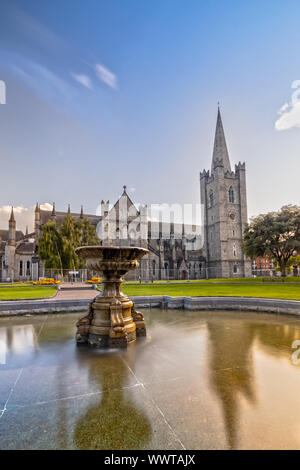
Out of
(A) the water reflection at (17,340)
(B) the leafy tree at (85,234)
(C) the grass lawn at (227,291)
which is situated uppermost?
(B) the leafy tree at (85,234)

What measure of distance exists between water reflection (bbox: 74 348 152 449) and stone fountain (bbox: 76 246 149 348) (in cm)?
183

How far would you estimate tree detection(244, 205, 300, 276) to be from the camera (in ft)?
110

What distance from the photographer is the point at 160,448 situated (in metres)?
2.10

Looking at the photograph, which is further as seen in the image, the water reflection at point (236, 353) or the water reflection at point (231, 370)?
the water reflection at point (236, 353)

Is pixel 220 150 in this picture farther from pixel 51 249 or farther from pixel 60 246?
pixel 51 249

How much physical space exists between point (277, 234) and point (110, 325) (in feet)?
111

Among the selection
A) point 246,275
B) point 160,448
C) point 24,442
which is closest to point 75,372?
point 24,442

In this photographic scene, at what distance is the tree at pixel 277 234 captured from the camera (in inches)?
1324

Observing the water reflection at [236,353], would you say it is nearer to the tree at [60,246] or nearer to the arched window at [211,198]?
the tree at [60,246]

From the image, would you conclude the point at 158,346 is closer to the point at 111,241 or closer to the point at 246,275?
the point at 111,241

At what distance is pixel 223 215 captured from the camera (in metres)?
55.6

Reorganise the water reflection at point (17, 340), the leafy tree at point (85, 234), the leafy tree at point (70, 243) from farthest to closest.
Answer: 1. the leafy tree at point (85, 234)
2. the leafy tree at point (70, 243)
3. the water reflection at point (17, 340)

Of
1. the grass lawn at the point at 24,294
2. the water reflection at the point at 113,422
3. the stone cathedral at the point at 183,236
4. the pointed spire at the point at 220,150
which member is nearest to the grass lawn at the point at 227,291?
the grass lawn at the point at 24,294

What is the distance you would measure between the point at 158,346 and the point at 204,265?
178ft
